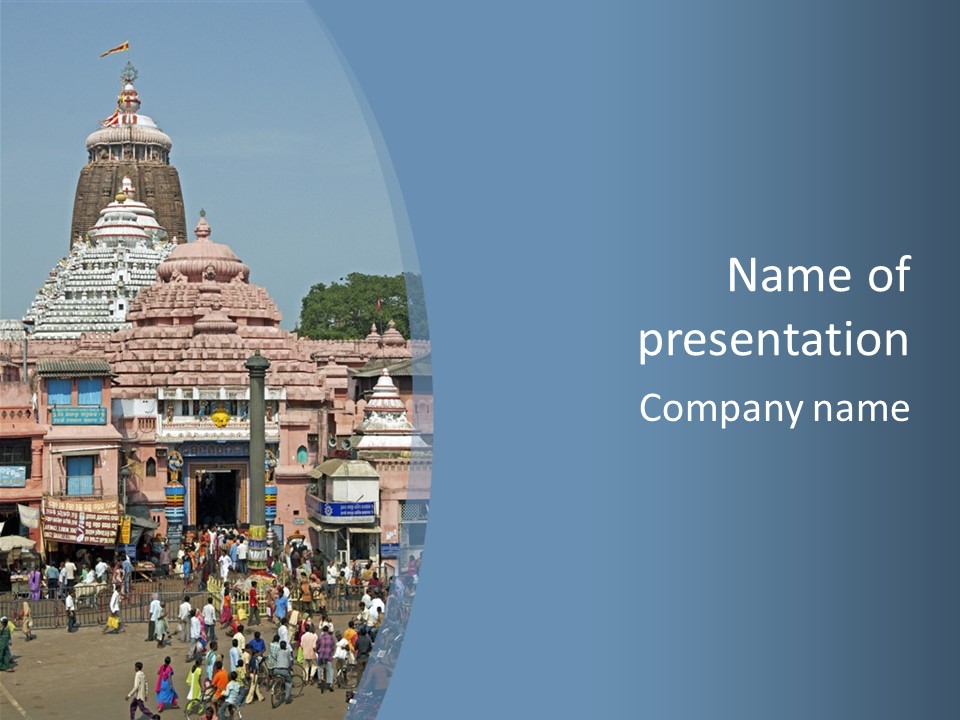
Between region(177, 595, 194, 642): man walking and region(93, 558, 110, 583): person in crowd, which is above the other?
region(93, 558, 110, 583): person in crowd

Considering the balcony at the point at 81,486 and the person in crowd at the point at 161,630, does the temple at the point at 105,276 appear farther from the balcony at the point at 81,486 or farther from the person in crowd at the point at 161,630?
the person in crowd at the point at 161,630

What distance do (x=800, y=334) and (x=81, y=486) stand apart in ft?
54.2

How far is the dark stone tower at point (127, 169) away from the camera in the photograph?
Answer: 55.1 meters

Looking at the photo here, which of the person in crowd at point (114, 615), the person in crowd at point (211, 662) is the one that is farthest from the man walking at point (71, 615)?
the person in crowd at point (211, 662)

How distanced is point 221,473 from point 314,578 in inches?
383

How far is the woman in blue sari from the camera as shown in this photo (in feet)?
46.3

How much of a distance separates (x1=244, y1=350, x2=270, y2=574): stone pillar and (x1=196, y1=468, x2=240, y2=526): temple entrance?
743 cm

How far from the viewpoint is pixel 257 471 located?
2012cm

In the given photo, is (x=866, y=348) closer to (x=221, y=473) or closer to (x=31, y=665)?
(x=31, y=665)

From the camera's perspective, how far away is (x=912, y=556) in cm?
888

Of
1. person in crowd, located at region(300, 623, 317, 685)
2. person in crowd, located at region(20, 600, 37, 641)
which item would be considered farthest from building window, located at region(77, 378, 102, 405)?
person in crowd, located at region(300, 623, 317, 685)

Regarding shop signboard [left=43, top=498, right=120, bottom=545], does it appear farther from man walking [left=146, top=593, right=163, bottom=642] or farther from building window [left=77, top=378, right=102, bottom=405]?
man walking [left=146, top=593, right=163, bottom=642]

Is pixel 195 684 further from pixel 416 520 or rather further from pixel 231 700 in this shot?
pixel 416 520

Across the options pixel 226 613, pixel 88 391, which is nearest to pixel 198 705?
pixel 226 613
